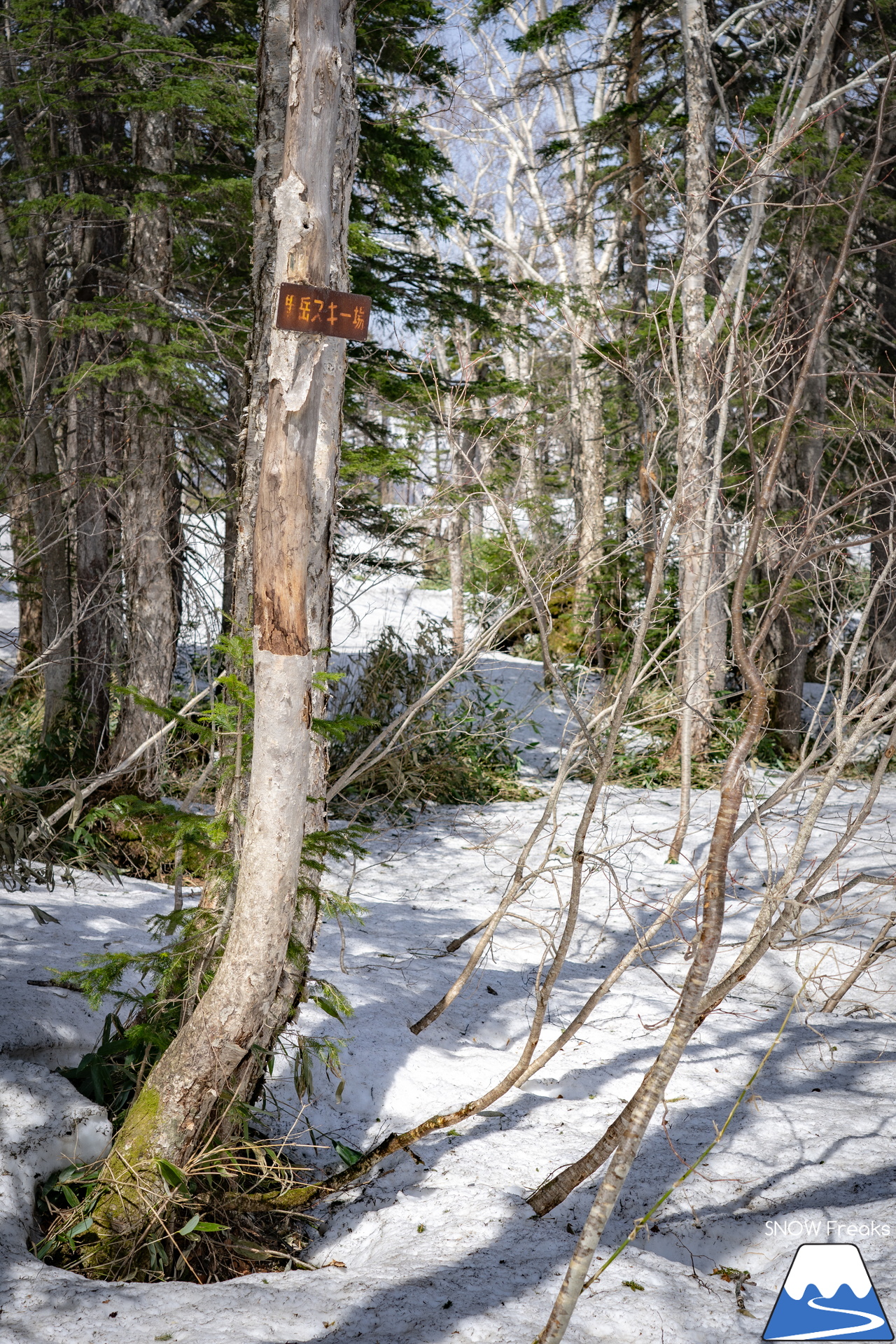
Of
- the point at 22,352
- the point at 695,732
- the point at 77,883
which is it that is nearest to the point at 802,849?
the point at 77,883

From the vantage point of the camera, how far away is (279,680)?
103 inches

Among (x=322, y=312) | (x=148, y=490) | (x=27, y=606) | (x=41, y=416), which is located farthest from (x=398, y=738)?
(x=27, y=606)

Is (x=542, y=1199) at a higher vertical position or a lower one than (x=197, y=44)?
lower

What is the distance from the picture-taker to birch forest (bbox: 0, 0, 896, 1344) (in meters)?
2.58

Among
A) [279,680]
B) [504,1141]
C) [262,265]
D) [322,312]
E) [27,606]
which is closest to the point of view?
[322,312]

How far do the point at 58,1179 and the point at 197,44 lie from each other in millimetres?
7425

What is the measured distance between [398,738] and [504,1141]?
3036 millimetres

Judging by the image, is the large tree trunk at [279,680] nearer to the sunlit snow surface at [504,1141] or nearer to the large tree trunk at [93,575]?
the sunlit snow surface at [504,1141]

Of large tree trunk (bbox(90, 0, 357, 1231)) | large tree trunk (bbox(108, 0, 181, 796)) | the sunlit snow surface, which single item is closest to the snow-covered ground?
the sunlit snow surface

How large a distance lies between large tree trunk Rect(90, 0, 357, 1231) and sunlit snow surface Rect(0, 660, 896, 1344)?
0.40 m

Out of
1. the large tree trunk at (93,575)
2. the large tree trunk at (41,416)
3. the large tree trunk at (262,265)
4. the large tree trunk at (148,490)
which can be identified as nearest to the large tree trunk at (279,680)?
the large tree trunk at (262,265)

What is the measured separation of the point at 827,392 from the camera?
1064 centimetres

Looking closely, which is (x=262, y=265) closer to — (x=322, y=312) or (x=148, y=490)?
(x=322, y=312)

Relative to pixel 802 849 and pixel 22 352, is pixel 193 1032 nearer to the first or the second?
pixel 802 849
